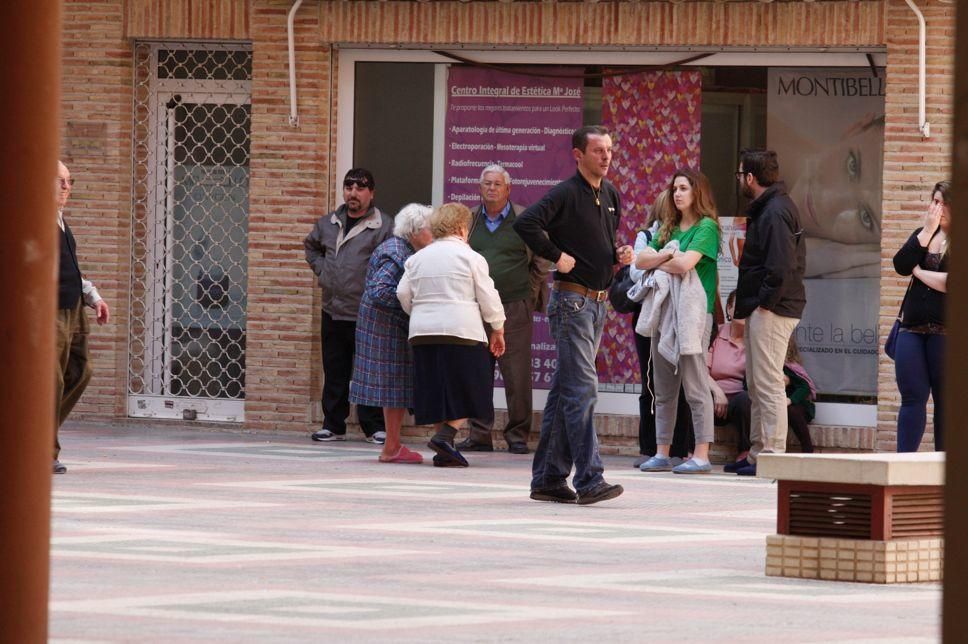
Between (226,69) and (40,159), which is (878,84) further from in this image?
(40,159)

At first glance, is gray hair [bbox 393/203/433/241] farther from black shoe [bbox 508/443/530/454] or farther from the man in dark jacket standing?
the man in dark jacket standing

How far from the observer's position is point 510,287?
15.0 m

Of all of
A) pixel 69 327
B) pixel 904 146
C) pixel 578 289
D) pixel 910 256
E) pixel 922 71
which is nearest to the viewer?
pixel 578 289

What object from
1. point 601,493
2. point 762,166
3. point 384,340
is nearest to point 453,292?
point 384,340

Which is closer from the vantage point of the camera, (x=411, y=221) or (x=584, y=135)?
(x=584, y=135)

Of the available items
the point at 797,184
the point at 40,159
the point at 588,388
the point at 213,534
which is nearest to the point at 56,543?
the point at 213,534

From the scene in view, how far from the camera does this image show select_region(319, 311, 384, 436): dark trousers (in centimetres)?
1543

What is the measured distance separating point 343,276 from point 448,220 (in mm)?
2105

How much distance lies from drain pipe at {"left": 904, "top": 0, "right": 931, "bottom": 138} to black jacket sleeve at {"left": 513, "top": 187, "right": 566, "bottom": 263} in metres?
4.32

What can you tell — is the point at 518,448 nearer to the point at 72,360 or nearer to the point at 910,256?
the point at 910,256

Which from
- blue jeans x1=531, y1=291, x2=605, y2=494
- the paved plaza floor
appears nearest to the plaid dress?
the paved plaza floor

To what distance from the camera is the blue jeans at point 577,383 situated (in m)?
10.8

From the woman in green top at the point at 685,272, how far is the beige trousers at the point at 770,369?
0.35m

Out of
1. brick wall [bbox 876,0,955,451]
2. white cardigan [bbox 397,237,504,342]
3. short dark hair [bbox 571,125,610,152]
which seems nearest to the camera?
short dark hair [bbox 571,125,610,152]
